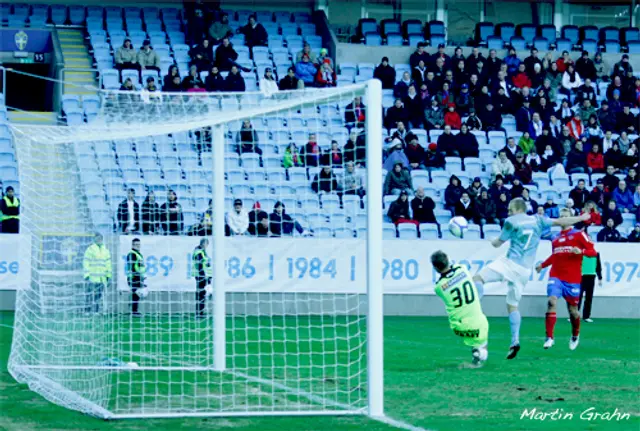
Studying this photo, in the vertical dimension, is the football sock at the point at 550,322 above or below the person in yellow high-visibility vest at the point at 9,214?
below

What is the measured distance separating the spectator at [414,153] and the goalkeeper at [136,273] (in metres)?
10.9

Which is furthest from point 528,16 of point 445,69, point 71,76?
point 71,76

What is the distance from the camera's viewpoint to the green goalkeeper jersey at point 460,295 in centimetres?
1235

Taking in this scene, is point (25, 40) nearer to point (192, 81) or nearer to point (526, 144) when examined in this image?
point (192, 81)

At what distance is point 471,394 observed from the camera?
1055 centimetres

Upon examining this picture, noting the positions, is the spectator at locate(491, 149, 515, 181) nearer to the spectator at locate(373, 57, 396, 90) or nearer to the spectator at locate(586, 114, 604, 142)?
the spectator at locate(586, 114, 604, 142)

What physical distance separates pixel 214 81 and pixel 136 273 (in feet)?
41.4

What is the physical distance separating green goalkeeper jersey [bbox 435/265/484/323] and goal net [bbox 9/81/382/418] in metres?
1.11

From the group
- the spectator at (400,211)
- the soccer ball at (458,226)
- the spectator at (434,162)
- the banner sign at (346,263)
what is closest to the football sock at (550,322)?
the soccer ball at (458,226)

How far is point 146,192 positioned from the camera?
1411cm

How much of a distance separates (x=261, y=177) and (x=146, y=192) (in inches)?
Answer: 152

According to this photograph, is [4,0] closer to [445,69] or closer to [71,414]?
[445,69]

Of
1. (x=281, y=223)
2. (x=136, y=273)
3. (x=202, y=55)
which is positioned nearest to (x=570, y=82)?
(x=202, y=55)

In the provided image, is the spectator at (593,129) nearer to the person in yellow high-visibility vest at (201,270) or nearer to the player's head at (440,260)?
the person in yellow high-visibility vest at (201,270)
